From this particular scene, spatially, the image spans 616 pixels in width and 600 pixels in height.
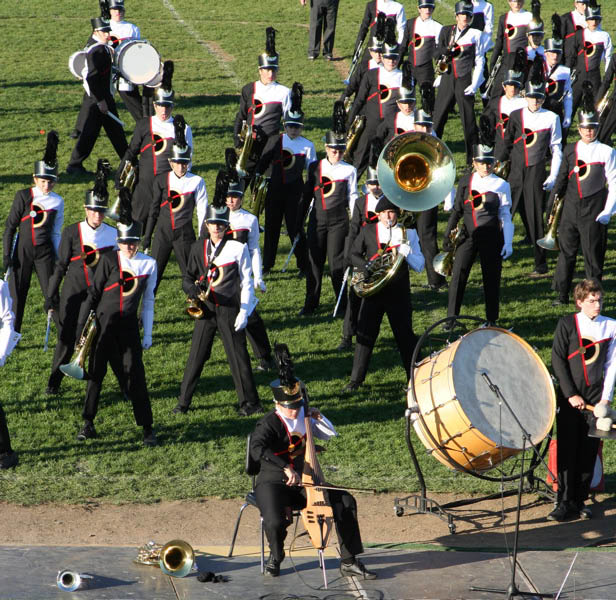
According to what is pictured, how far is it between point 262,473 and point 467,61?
26.1 feet

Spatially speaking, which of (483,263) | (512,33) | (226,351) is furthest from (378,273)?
(512,33)

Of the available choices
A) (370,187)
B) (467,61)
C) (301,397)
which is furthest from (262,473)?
(467,61)

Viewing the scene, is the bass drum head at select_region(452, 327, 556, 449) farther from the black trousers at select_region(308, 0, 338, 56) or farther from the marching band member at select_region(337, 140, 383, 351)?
the black trousers at select_region(308, 0, 338, 56)

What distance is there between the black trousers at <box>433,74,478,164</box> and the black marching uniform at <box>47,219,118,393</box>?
5.93 meters

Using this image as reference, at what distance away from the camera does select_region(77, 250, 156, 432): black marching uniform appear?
868cm

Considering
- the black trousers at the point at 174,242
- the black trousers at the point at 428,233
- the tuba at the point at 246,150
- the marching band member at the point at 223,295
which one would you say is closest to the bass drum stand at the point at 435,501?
the marching band member at the point at 223,295

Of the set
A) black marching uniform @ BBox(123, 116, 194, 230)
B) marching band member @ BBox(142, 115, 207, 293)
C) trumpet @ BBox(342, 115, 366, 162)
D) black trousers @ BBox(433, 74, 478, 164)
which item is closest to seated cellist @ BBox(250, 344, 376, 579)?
marching band member @ BBox(142, 115, 207, 293)

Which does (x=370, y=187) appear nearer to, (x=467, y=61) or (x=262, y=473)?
(x=262, y=473)

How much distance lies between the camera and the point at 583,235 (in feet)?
35.3

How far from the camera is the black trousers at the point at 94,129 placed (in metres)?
Answer: 13.4

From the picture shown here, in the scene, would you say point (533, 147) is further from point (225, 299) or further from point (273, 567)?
point (273, 567)

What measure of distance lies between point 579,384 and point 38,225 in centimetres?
453

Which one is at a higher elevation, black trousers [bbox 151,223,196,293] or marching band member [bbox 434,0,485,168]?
marching band member [bbox 434,0,485,168]

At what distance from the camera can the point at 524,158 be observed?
11.4 meters
